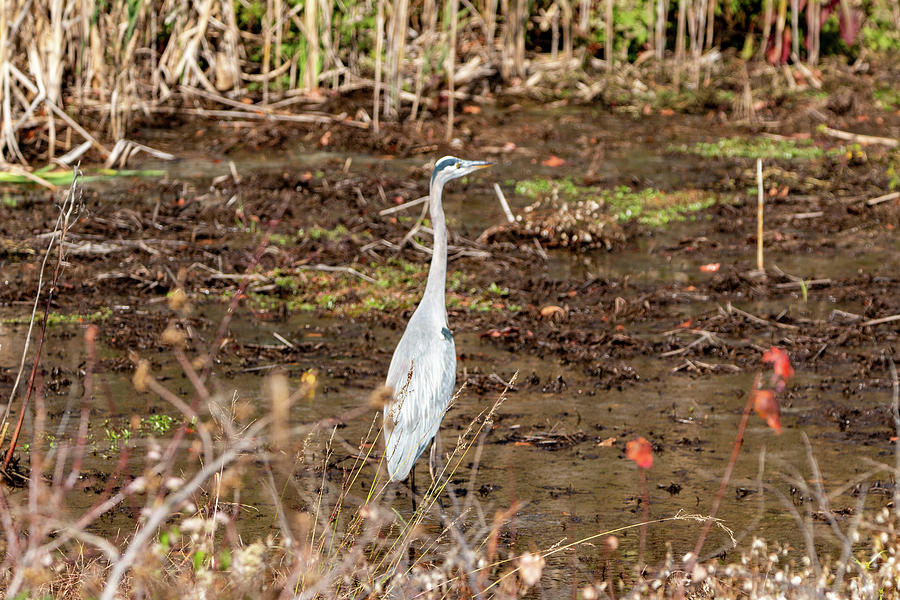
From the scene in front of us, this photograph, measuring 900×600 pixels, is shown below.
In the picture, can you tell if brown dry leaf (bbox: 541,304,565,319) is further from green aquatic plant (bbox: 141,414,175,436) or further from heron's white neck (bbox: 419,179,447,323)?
green aquatic plant (bbox: 141,414,175,436)

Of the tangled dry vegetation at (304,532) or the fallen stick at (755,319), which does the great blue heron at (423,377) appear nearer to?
the tangled dry vegetation at (304,532)

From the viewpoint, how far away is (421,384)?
499 centimetres

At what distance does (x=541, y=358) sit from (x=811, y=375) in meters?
1.52

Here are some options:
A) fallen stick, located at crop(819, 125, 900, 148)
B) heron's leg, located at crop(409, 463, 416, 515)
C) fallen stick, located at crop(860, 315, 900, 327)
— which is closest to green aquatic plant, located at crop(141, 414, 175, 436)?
heron's leg, located at crop(409, 463, 416, 515)

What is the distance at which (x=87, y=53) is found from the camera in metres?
12.2

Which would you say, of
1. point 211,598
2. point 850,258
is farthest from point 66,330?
point 850,258

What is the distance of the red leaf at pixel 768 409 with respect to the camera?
584cm

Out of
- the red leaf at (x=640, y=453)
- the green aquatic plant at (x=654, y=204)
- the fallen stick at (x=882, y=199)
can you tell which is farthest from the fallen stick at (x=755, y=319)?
the fallen stick at (x=882, y=199)

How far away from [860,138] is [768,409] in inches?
284

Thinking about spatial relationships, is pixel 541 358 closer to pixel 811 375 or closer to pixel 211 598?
pixel 811 375

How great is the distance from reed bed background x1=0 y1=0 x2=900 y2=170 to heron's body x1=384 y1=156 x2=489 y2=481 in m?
5.95

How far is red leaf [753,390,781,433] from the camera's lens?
19.2 ft

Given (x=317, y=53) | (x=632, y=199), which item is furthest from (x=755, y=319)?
(x=317, y=53)

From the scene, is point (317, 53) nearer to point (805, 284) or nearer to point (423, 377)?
point (805, 284)
